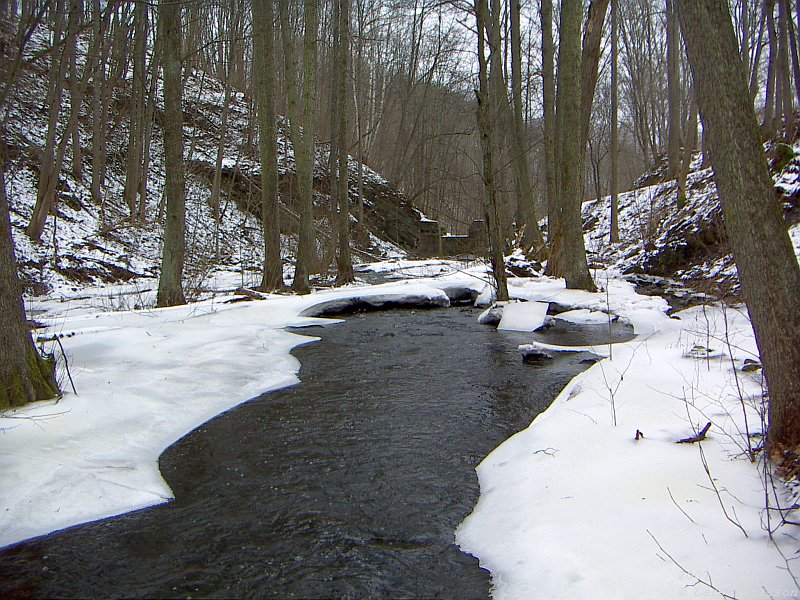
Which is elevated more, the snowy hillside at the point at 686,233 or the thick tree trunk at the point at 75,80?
the thick tree trunk at the point at 75,80

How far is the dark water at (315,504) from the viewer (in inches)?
108

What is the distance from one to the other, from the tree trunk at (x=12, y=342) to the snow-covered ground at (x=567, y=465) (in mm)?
213

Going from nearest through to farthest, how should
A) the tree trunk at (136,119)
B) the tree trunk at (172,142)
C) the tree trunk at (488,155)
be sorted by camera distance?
the tree trunk at (172,142) → the tree trunk at (488,155) → the tree trunk at (136,119)

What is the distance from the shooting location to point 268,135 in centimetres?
1209

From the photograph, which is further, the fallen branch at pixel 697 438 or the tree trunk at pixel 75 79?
the tree trunk at pixel 75 79

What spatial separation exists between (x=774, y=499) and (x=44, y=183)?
16599 millimetres

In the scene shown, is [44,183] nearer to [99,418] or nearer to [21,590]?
[99,418]

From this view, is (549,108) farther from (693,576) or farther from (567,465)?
(693,576)

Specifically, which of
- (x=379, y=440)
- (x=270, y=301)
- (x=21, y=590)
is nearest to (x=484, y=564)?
(x=379, y=440)

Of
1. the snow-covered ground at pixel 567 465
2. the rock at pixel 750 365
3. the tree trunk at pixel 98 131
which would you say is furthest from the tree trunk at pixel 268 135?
the rock at pixel 750 365

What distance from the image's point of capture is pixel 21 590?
264cm

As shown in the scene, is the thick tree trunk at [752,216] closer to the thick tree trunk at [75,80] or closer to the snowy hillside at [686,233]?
the snowy hillside at [686,233]

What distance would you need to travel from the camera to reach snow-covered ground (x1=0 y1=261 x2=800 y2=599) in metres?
2.50

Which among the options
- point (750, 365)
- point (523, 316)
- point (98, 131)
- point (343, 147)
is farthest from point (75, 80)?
point (750, 365)
